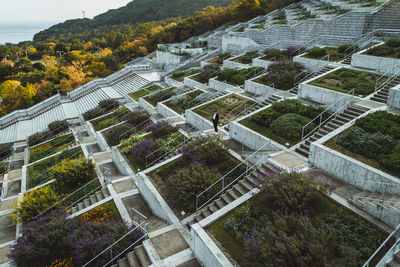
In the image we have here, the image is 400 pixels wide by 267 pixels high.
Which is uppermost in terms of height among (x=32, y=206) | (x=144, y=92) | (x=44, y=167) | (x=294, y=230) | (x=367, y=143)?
(x=294, y=230)

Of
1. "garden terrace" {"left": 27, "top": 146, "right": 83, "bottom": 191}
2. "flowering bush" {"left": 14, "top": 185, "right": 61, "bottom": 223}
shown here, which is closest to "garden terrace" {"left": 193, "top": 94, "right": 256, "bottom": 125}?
"garden terrace" {"left": 27, "top": 146, "right": 83, "bottom": 191}

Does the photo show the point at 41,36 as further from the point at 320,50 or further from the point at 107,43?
the point at 320,50

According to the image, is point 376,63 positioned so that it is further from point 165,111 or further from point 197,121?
point 165,111

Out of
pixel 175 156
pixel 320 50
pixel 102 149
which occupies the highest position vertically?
pixel 320 50

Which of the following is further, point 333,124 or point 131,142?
point 131,142

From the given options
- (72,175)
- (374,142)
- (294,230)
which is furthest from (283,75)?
(72,175)

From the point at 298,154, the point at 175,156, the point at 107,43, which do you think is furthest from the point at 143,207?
the point at 107,43

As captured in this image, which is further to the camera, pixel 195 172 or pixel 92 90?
pixel 92 90
